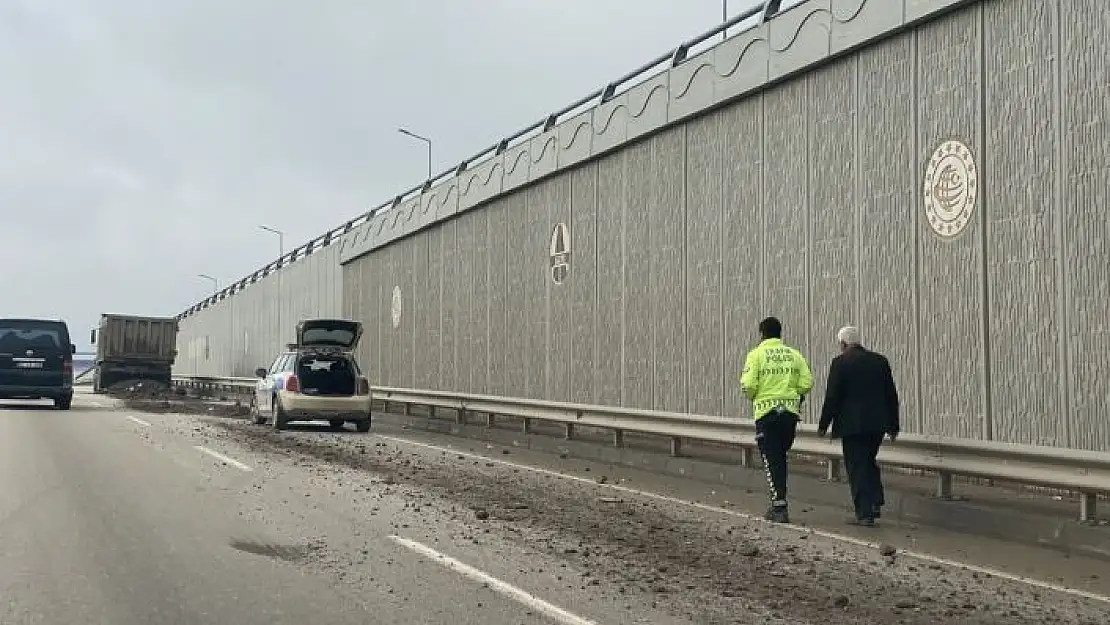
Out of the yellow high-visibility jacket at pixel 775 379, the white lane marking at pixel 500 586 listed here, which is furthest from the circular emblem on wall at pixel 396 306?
the white lane marking at pixel 500 586

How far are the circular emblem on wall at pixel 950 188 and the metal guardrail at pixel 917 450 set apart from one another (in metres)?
2.51

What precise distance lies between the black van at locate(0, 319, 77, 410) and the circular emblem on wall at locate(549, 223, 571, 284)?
47.0 ft

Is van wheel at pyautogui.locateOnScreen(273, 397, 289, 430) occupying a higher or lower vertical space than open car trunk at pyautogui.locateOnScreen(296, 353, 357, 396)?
lower

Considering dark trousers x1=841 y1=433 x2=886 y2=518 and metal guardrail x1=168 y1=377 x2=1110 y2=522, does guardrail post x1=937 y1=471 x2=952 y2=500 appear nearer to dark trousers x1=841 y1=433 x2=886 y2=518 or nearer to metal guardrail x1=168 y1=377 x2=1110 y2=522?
metal guardrail x1=168 y1=377 x2=1110 y2=522

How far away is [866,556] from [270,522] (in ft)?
16.2

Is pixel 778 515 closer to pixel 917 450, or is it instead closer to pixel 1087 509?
pixel 917 450

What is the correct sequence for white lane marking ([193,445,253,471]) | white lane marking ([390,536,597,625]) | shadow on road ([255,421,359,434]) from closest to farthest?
1. white lane marking ([390,536,597,625])
2. white lane marking ([193,445,253,471])
3. shadow on road ([255,421,359,434])

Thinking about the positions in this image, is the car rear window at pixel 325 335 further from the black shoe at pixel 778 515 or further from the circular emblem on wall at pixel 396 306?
the black shoe at pixel 778 515

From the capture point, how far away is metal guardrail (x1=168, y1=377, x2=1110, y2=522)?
827 cm

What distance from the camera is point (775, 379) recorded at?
32.5 ft

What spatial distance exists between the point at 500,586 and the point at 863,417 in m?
4.25

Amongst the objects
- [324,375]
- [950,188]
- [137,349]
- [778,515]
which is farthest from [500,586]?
[137,349]

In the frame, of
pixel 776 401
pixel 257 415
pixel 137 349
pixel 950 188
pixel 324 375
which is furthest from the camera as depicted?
pixel 137 349

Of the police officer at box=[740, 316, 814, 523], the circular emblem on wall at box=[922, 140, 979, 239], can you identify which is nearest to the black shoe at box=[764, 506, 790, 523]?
the police officer at box=[740, 316, 814, 523]
